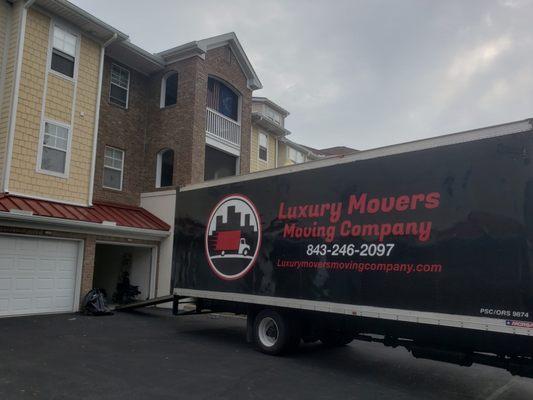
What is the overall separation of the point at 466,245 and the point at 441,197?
31.2 inches

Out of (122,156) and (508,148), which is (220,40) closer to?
(122,156)

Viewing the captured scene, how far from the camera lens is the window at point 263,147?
2591cm

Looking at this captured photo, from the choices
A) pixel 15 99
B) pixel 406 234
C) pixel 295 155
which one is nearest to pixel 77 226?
pixel 15 99

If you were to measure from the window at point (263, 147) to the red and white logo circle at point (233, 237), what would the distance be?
1570 cm

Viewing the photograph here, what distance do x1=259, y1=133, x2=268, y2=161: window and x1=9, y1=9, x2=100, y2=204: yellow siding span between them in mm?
11553

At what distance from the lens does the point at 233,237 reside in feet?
32.4

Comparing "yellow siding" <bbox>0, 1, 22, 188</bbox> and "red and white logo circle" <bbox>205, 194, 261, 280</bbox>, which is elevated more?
"yellow siding" <bbox>0, 1, 22, 188</bbox>

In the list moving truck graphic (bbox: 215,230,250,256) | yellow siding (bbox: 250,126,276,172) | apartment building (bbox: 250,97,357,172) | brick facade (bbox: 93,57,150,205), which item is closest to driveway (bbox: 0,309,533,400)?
moving truck graphic (bbox: 215,230,250,256)

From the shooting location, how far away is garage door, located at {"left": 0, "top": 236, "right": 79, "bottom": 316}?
1261 cm

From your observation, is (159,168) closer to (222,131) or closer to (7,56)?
(222,131)

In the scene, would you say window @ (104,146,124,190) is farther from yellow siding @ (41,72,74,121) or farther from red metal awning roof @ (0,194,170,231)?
yellow siding @ (41,72,74,121)

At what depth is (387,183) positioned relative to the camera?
24.2ft

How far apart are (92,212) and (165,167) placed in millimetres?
4435

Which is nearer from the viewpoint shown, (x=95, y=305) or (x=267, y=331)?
(x=267, y=331)
